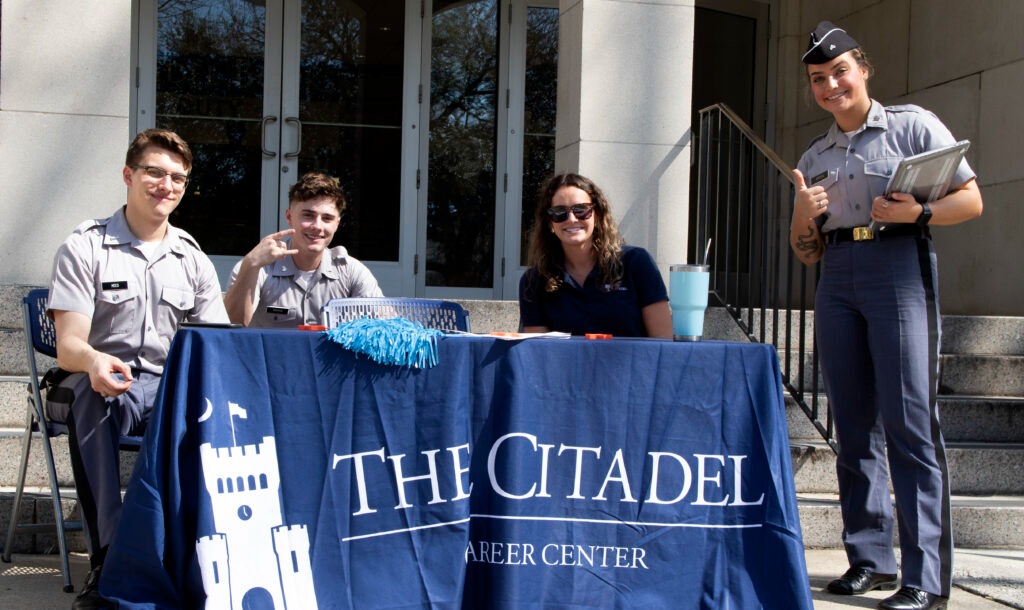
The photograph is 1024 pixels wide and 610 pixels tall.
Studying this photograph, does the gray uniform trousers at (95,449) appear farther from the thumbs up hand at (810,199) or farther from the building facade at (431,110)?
the building facade at (431,110)

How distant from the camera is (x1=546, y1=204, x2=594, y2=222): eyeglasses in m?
3.38

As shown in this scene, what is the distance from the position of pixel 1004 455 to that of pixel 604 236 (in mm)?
2330

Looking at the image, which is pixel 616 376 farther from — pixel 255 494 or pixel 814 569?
pixel 814 569

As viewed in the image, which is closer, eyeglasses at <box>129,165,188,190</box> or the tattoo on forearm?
eyeglasses at <box>129,165,188,190</box>

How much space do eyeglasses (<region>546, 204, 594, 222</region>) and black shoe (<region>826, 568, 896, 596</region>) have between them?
1.53 meters

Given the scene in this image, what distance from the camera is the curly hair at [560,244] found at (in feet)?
11.5

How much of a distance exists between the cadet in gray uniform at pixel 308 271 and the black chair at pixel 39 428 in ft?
2.12

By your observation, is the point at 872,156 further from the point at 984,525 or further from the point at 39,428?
the point at 39,428

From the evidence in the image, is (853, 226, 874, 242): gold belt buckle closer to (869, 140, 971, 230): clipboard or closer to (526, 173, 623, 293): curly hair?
(869, 140, 971, 230): clipboard

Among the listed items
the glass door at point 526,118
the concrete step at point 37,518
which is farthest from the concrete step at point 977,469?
the glass door at point 526,118

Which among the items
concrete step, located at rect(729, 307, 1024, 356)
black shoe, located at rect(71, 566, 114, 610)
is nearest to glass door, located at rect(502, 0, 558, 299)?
concrete step, located at rect(729, 307, 1024, 356)

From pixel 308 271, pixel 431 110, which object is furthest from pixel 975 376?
pixel 431 110

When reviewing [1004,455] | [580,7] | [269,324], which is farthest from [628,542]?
[580,7]

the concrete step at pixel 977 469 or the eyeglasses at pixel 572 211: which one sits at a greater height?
the eyeglasses at pixel 572 211
